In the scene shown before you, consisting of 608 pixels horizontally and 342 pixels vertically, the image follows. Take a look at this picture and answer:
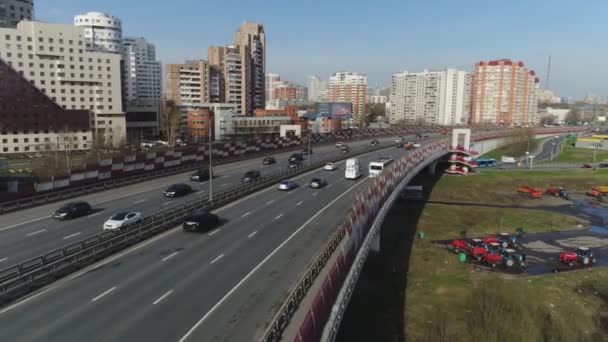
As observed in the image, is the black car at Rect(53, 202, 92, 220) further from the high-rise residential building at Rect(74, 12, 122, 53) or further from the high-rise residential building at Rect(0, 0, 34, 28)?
the high-rise residential building at Rect(74, 12, 122, 53)

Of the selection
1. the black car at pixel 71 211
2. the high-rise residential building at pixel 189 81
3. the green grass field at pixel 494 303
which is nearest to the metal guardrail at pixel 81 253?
the black car at pixel 71 211

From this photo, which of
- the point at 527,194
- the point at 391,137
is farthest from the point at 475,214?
the point at 391,137

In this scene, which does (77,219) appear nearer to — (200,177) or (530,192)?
(200,177)

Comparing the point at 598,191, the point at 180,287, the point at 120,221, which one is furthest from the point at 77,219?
the point at 598,191

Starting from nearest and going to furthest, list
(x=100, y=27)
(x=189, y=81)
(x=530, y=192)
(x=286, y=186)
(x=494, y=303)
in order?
1. (x=494, y=303)
2. (x=286, y=186)
3. (x=530, y=192)
4. (x=189, y=81)
5. (x=100, y=27)

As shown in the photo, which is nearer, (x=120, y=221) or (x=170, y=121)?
(x=120, y=221)

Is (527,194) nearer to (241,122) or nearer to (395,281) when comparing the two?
(395,281)

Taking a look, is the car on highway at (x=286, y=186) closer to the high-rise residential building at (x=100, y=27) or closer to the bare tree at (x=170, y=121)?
the bare tree at (x=170, y=121)
